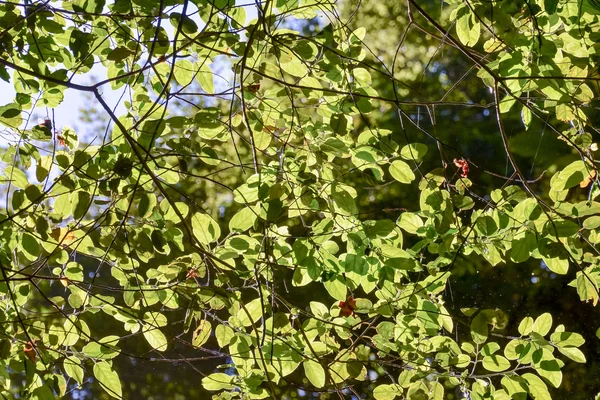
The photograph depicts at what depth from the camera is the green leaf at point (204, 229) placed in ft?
3.19

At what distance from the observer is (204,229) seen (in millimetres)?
982

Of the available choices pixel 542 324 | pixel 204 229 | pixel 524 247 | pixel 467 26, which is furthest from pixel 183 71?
pixel 542 324

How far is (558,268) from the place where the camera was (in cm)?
105

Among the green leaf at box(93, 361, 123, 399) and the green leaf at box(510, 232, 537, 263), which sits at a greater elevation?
the green leaf at box(510, 232, 537, 263)

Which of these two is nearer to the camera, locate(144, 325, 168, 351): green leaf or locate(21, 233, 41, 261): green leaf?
locate(21, 233, 41, 261): green leaf

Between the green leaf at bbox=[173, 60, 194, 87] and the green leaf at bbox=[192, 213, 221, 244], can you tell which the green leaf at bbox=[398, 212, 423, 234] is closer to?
the green leaf at bbox=[192, 213, 221, 244]

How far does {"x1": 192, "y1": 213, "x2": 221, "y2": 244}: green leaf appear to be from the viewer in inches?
38.3

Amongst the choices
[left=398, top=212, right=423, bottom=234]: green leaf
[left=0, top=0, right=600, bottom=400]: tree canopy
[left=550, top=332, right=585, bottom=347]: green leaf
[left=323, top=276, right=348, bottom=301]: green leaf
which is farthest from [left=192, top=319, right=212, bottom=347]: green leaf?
[left=550, top=332, right=585, bottom=347]: green leaf

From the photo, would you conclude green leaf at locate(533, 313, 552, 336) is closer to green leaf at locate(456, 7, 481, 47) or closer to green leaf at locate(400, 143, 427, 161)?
green leaf at locate(400, 143, 427, 161)

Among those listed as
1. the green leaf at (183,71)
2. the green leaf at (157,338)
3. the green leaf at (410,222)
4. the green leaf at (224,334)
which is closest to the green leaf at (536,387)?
the green leaf at (410,222)

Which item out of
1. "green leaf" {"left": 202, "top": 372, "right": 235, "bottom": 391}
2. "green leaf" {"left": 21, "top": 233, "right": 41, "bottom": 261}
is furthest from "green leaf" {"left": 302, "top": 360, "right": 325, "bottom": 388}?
"green leaf" {"left": 21, "top": 233, "right": 41, "bottom": 261}

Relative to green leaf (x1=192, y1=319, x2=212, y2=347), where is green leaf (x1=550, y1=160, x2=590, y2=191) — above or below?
above

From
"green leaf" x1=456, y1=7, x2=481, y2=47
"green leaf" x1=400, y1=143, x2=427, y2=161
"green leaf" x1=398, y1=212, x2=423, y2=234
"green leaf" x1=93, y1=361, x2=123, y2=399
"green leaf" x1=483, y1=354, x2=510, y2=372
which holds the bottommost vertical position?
"green leaf" x1=483, y1=354, x2=510, y2=372

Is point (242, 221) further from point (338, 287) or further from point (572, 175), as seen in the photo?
point (572, 175)
